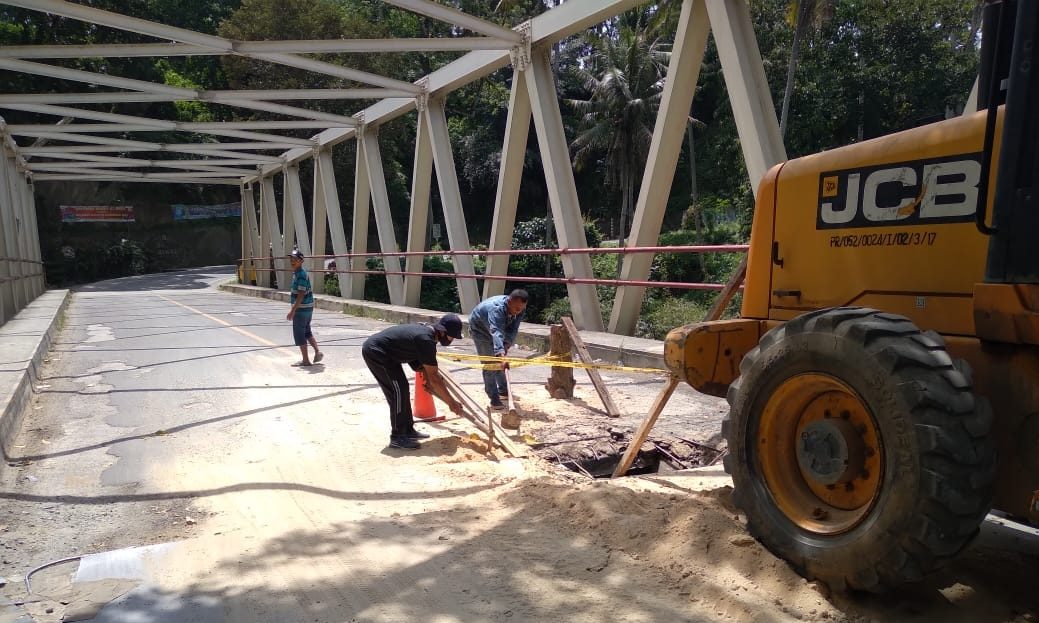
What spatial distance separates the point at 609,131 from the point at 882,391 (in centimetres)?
3508

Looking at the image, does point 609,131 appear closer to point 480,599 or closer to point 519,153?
point 519,153

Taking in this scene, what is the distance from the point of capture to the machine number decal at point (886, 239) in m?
3.22

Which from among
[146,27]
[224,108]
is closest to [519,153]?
[146,27]

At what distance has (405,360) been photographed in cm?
595

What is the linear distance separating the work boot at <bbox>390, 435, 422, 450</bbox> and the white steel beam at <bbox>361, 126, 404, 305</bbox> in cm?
1164

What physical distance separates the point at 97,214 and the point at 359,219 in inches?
1398

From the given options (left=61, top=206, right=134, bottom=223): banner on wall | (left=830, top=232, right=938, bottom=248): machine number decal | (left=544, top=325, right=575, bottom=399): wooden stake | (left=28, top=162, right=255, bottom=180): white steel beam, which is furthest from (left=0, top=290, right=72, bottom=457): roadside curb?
(left=61, top=206, right=134, bottom=223): banner on wall

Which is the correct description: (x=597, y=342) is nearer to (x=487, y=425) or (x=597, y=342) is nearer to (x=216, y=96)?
(x=487, y=425)

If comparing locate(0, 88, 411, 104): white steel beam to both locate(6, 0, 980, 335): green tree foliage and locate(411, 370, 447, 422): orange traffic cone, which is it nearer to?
locate(411, 370, 447, 422): orange traffic cone

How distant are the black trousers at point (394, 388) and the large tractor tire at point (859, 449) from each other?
9.67 feet

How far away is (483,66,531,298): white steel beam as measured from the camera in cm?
1190

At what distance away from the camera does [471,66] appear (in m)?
13.0

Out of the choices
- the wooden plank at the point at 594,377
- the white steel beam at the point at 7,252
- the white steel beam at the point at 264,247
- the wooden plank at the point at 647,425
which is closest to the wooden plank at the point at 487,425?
the wooden plank at the point at 647,425

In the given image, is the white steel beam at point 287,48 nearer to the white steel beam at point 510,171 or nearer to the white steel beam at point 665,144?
the white steel beam at point 510,171
